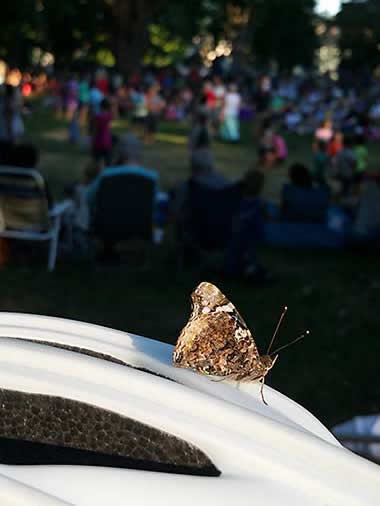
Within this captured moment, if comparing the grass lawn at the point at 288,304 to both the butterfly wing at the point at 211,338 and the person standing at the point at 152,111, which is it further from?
the person standing at the point at 152,111

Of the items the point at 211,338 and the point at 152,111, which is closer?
the point at 211,338

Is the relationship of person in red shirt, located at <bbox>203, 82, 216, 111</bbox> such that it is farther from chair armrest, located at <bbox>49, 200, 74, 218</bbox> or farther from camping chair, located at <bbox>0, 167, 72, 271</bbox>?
camping chair, located at <bbox>0, 167, 72, 271</bbox>

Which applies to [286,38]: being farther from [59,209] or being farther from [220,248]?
[59,209]

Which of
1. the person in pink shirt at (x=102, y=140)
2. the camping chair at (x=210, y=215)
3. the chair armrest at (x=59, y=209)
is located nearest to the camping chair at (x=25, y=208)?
the chair armrest at (x=59, y=209)

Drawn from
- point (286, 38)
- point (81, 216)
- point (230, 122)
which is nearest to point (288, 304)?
point (81, 216)

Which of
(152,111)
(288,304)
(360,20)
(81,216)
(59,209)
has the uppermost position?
(360,20)

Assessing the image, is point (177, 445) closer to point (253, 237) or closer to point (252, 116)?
point (253, 237)
